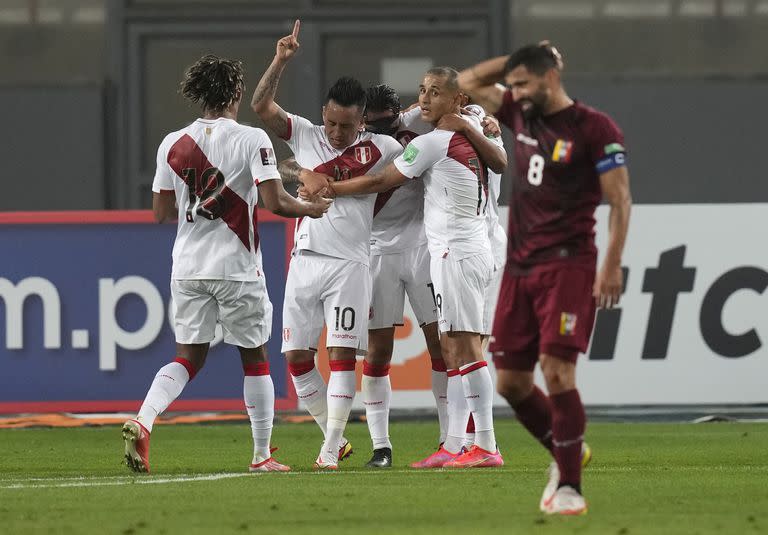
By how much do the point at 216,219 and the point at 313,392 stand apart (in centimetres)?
118

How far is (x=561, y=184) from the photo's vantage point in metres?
6.50

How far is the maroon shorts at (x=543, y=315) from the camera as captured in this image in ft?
21.0

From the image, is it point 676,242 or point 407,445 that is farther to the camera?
point 676,242

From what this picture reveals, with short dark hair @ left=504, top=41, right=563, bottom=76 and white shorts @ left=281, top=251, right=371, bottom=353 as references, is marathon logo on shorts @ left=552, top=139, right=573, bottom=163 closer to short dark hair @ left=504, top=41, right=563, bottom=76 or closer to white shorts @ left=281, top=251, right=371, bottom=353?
short dark hair @ left=504, top=41, right=563, bottom=76

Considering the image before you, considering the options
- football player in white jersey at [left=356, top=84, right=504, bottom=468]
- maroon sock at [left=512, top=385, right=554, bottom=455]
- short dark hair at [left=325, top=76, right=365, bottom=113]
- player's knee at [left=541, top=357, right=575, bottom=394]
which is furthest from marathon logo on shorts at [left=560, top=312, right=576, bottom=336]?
football player in white jersey at [left=356, top=84, right=504, bottom=468]

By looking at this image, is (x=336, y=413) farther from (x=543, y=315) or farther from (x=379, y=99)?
(x=543, y=315)

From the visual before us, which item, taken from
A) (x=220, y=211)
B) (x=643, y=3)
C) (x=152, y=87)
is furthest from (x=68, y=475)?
(x=643, y=3)

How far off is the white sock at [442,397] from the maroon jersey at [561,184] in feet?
9.43

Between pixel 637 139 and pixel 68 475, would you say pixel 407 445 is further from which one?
pixel 637 139

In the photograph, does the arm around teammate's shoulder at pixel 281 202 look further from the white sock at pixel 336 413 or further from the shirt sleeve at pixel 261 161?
the white sock at pixel 336 413

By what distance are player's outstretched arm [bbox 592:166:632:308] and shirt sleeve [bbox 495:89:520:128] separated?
26.7 inches

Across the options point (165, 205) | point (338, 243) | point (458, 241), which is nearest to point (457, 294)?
point (458, 241)

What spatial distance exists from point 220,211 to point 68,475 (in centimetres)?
155

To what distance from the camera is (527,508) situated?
6.54 meters
